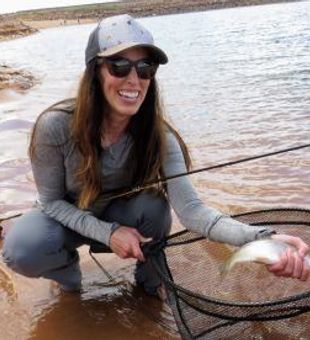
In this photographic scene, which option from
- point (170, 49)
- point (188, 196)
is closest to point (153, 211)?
point (188, 196)

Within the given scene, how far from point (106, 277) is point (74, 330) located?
0.61 metres

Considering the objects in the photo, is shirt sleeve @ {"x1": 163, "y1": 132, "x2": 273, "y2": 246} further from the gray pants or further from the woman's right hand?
the woman's right hand

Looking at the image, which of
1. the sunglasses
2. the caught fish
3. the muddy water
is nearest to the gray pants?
the muddy water

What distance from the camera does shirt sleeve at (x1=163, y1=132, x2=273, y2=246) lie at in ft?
8.48

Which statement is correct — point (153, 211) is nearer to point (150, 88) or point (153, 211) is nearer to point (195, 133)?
A: point (150, 88)

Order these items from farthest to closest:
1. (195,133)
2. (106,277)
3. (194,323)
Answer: (195,133)
(106,277)
(194,323)

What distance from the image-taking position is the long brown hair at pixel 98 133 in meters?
2.96

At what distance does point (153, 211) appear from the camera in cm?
323

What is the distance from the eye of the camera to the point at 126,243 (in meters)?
2.86

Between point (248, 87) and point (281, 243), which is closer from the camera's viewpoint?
point (281, 243)

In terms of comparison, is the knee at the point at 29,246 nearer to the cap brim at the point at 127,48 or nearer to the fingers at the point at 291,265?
the cap brim at the point at 127,48

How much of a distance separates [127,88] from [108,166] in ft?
1.64

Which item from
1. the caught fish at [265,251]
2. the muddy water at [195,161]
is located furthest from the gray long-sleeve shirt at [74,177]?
the caught fish at [265,251]

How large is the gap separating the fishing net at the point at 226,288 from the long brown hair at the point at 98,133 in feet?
1.50
